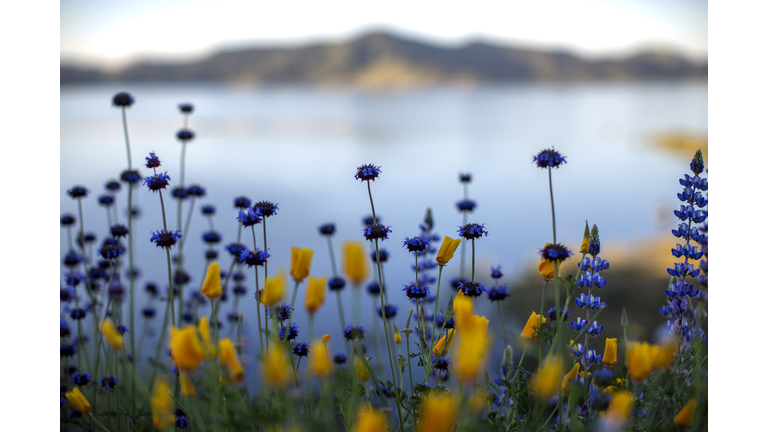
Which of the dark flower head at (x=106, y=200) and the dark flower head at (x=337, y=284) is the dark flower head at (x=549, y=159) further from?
the dark flower head at (x=106, y=200)

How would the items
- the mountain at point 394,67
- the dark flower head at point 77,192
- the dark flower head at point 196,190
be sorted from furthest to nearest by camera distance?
Answer: the mountain at point 394,67 < the dark flower head at point 196,190 < the dark flower head at point 77,192

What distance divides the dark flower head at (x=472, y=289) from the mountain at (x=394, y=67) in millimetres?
1225

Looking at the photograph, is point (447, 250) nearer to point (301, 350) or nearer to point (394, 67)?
point (301, 350)

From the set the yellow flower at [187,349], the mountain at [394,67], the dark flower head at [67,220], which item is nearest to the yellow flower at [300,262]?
the yellow flower at [187,349]

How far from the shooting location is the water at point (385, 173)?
1985 mm

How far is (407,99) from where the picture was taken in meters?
11.2

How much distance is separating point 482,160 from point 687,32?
3248mm

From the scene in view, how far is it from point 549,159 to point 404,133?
6415mm

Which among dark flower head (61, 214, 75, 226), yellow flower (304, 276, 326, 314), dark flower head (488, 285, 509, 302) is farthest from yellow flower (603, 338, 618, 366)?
dark flower head (61, 214, 75, 226)

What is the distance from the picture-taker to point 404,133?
717 centimetres

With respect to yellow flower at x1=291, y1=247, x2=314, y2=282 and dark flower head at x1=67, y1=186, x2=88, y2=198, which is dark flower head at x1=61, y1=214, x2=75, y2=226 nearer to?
dark flower head at x1=67, y1=186, x2=88, y2=198

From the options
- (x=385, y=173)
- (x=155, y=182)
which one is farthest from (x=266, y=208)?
(x=385, y=173)

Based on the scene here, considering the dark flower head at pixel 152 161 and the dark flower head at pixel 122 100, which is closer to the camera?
the dark flower head at pixel 152 161
